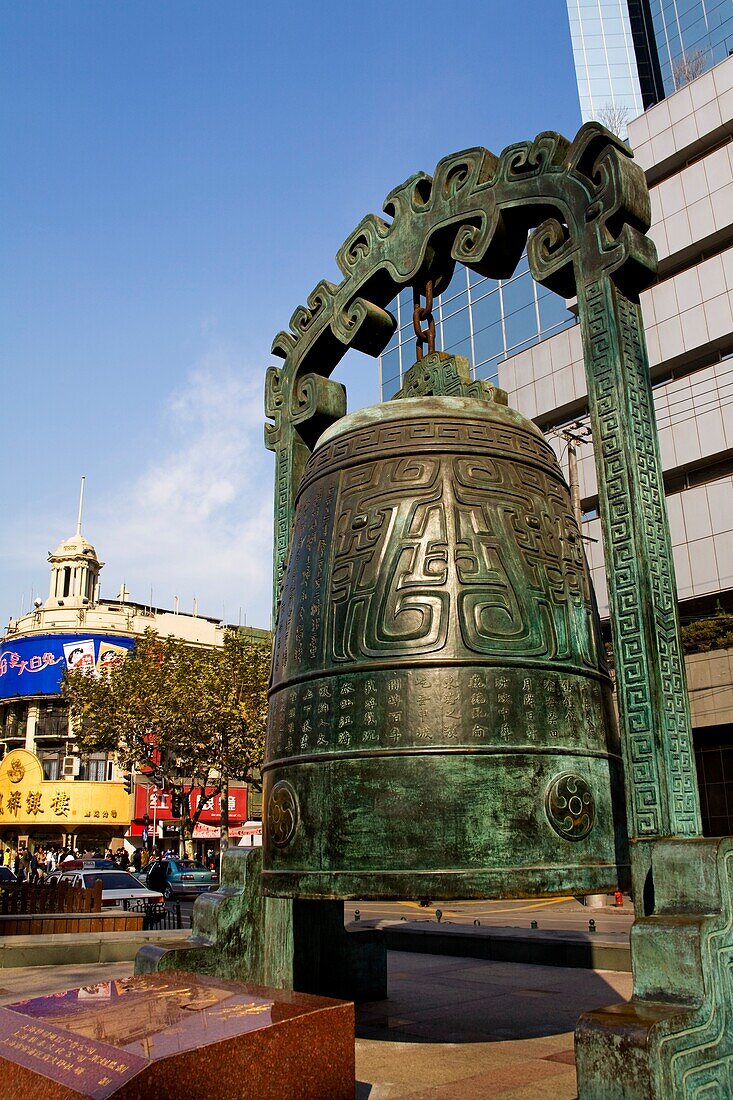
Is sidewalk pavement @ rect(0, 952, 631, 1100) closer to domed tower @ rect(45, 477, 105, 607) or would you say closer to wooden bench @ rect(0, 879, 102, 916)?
wooden bench @ rect(0, 879, 102, 916)

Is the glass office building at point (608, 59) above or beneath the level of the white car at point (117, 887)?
above

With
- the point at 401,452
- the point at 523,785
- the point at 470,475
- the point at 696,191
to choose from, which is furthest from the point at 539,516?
the point at 696,191

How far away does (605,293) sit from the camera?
4621 mm

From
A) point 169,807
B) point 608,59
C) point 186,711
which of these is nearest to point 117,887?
point 186,711

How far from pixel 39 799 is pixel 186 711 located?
48.1 feet

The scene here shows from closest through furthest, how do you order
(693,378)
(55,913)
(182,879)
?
(55,913) < (182,879) < (693,378)

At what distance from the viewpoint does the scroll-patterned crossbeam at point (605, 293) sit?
4066 millimetres

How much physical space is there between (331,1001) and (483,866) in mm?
952

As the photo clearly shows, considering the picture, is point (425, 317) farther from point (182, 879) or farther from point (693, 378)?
point (693, 378)

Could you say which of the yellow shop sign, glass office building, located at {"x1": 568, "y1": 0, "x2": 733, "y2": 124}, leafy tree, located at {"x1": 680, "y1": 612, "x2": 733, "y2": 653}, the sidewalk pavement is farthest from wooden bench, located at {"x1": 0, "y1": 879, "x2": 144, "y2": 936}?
glass office building, located at {"x1": 568, "y1": 0, "x2": 733, "y2": 124}

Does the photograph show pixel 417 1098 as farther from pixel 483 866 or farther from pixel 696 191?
pixel 696 191

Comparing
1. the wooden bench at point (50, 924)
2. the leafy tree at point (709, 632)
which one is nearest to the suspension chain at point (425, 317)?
the wooden bench at point (50, 924)

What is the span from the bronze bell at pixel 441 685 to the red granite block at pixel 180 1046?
1.70 feet

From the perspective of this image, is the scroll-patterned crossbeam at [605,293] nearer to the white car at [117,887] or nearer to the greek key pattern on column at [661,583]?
the greek key pattern on column at [661,583]
